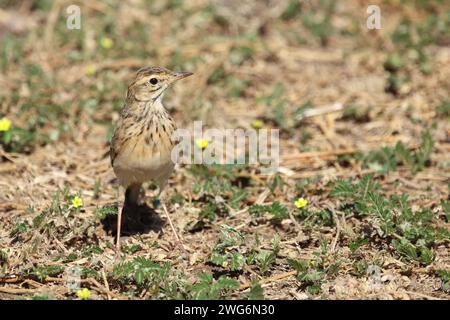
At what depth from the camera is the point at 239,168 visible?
316 inches

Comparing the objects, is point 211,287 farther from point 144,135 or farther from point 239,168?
point 239,168

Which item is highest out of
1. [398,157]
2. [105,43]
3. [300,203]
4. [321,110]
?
[105,43]

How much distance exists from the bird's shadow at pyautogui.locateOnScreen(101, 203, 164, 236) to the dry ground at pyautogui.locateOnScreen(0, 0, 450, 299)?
0.02m

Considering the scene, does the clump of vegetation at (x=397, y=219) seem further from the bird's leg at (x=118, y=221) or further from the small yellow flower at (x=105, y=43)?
the small yellow flower at (x=105, y=43)

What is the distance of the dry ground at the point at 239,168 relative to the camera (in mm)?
6246

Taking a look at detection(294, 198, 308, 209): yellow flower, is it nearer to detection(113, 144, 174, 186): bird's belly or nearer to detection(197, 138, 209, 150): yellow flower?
detection(113, 144, 174, 186): bird's belly

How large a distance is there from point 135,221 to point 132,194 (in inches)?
10.6

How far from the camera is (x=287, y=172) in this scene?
319 inches

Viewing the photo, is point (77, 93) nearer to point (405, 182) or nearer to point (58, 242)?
point (58, 242)

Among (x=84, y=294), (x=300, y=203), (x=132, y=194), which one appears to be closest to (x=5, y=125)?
(x=132, y=194)

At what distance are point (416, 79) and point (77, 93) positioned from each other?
4.44 metres

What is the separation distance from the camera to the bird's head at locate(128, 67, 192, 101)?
6.71m
